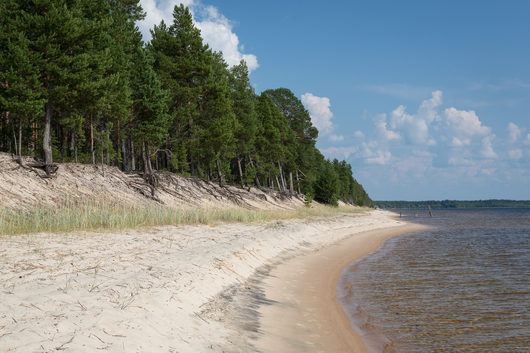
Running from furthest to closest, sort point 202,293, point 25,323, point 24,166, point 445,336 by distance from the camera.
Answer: point 24,166, point 202,293, point 445,336, point 25,323

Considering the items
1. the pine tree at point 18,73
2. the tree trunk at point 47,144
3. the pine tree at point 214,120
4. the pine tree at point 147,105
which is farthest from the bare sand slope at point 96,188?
the pine tree at point 214,120

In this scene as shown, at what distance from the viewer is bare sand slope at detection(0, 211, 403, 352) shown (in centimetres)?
412

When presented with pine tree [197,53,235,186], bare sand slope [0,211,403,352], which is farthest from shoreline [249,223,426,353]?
pine tree [197,53,235,186]

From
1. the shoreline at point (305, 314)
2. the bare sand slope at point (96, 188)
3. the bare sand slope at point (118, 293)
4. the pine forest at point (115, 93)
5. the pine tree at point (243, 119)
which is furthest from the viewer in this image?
the pine tree at point (243, 119)

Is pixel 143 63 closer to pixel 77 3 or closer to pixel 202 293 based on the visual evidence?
pixel 77 3

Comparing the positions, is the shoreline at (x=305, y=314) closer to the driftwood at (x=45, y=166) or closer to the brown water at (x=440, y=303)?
the brown water at (x=440, y=303)

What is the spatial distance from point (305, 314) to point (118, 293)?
379 cm

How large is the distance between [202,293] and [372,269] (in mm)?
8167

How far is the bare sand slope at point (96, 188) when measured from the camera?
18766mm

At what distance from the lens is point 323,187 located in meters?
68.1

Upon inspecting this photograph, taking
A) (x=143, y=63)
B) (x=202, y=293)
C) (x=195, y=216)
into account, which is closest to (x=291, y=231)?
(x=195, y=216)

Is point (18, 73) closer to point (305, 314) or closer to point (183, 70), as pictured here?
point (183, 70)

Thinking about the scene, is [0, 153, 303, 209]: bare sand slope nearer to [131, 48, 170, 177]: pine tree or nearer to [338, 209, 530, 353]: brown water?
[131, 48, 170, 177]: pine tree

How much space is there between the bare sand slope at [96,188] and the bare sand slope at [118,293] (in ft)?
22.5
